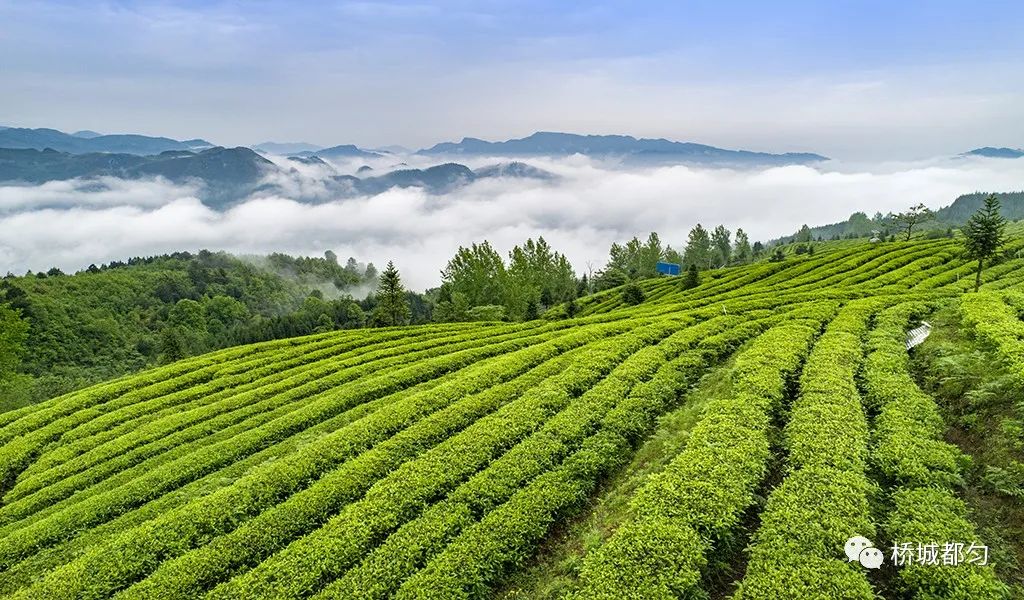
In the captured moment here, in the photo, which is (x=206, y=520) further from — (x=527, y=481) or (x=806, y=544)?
(x=806, y=544)

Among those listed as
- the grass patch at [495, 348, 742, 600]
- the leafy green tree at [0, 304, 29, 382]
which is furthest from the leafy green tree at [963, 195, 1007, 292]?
the leafy green tree at [0, 304, 29, 382]

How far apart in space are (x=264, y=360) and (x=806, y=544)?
41647 mm

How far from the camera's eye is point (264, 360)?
4225 centimetres

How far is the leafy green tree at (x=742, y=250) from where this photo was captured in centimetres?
15052

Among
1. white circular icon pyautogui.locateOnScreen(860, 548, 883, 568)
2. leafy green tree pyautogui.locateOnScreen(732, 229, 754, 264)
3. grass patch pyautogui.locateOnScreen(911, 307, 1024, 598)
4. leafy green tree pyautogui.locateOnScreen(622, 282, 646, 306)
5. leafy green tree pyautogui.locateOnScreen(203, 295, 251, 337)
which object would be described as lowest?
leafy green tree pyautogui.locateOnScreen(203, 295, 251, 337)

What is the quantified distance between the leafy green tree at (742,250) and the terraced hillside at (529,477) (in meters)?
125

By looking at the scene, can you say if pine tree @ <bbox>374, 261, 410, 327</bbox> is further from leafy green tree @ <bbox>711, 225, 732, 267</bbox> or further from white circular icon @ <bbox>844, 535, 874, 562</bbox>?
leafy green tree @ <bbox>711, 225, 732, 267</bbox>

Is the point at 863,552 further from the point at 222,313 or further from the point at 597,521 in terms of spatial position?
the point at 222,313

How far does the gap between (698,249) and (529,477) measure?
5960 inches

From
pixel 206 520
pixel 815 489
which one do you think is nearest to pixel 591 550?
pixel 815 489

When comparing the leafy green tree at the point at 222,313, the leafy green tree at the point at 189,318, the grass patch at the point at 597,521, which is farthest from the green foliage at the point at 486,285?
the leafy green tree at the point at 222,313

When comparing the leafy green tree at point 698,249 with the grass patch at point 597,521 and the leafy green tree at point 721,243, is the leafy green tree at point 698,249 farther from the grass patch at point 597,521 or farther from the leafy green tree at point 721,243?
the grass patch at point 597,521

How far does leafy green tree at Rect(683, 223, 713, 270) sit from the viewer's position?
503ft

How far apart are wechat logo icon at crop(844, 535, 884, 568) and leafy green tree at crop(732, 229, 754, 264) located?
485ft
